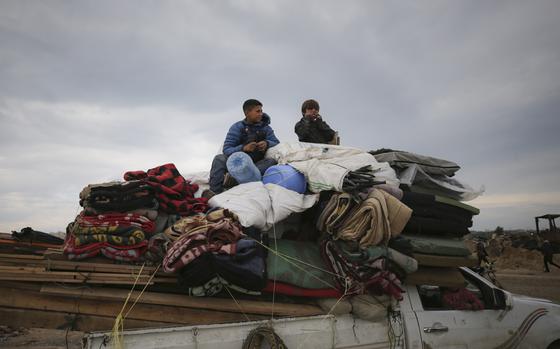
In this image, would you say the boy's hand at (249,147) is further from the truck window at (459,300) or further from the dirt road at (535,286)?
the dirt road at (535,286)

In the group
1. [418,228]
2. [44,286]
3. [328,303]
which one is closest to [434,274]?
[418,228]

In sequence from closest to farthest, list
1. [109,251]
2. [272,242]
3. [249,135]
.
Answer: [109,251] → [272,242] → [249,135]

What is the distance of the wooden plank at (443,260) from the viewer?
2.91m

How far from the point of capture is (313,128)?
4242mm

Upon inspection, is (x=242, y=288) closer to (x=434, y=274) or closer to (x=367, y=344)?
(x=367, y=344)

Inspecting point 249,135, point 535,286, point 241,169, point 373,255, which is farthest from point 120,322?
point 535,286

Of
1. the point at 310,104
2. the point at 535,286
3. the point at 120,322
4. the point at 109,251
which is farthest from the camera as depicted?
the point at 535,286

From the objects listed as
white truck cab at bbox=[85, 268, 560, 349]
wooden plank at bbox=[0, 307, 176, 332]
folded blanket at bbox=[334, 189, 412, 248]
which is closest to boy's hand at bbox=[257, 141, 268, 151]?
folded blanket at bbox=[334, 189, 412, 248]

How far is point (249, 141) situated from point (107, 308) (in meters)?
2.23

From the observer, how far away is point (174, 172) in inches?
129

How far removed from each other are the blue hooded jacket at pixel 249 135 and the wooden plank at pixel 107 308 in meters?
1.87

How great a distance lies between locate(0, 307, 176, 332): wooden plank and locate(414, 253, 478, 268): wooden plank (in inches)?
84.5

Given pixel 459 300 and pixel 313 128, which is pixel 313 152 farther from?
pixel 459 300

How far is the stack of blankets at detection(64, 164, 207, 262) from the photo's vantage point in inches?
96.4
